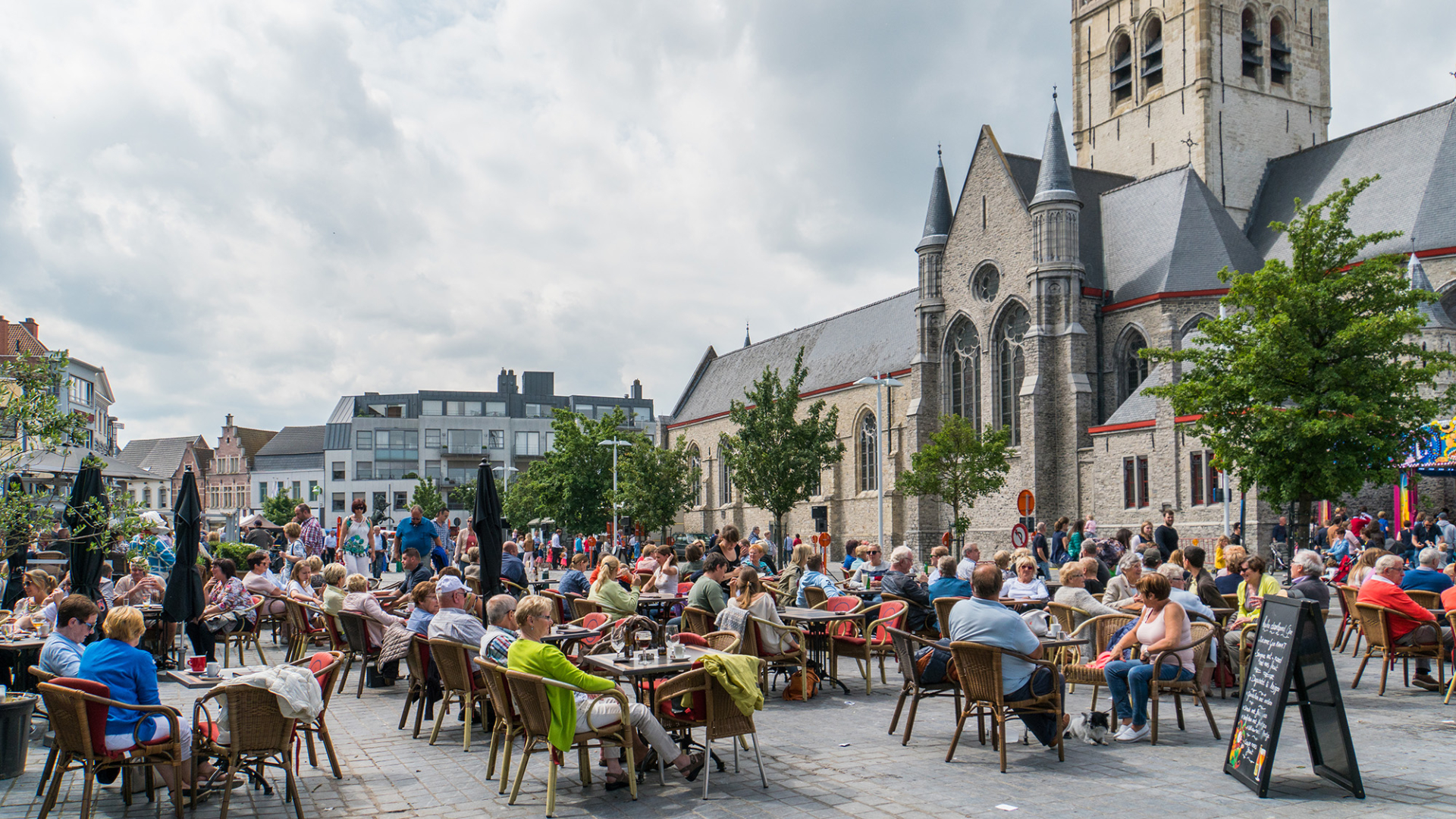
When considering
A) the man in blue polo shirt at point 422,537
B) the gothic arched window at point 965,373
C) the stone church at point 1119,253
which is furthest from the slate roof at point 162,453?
the man in blue polo shirt at point 422,537

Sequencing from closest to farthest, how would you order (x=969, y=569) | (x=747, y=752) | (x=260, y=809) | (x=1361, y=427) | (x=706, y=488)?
(x=260, y=809)
(x=747, y=752)
(x=969, y=569)
(x=1361, y=427)
(x=706, y=488)

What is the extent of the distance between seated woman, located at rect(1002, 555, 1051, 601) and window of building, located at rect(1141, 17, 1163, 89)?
133 ft

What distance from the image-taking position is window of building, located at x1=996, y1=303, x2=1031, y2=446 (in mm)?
A: 39281

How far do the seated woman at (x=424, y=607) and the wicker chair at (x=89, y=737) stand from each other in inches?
110

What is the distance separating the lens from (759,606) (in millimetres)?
9438

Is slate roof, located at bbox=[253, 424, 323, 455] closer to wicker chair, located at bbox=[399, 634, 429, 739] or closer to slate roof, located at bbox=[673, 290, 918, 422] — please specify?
slate roof, located at bbox=[673, 290, 918, 422]

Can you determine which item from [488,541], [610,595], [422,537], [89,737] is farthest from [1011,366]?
[89,737]

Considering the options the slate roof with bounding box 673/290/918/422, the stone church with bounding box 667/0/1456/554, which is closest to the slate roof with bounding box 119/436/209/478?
the slate roof with bounding box 673/290/918/422

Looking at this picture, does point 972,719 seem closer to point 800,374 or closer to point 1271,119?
point 800,374

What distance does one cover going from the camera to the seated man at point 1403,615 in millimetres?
9836

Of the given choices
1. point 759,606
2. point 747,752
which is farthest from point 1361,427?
point 747,752

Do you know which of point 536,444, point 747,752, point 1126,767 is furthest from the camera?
point 536,444

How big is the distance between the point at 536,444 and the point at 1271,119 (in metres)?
62.0

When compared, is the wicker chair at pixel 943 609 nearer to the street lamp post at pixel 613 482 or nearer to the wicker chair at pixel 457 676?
the wicker chair at pixel 457 676
